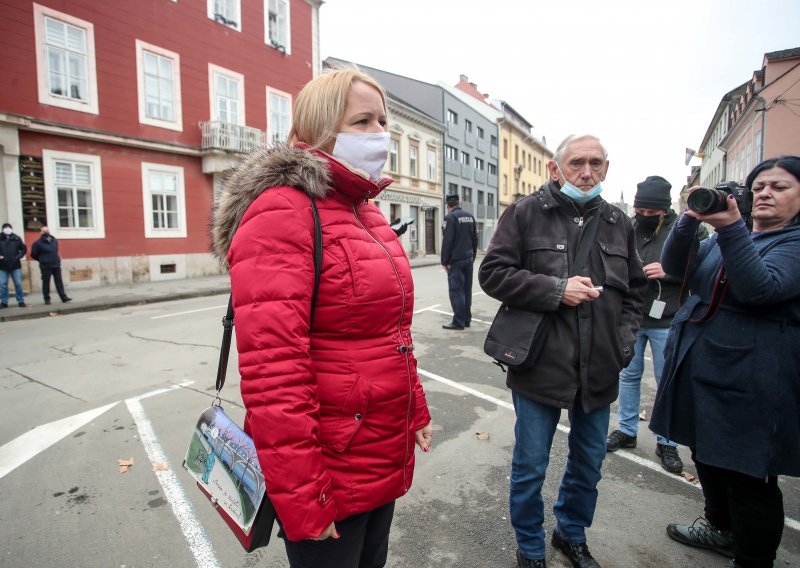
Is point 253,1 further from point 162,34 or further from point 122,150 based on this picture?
point 122,150

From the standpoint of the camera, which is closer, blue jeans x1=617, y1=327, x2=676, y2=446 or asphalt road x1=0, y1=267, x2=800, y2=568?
asphalt road x1=0, y1=267, x2=800, y2=568

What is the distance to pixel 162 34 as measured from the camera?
14820 mm

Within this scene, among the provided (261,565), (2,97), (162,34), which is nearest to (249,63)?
(162,34)

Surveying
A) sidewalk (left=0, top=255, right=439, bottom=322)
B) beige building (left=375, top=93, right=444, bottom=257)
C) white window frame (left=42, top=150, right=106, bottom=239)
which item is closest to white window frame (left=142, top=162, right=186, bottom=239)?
white window frame (left=42, top=150, right=106, bottom=239)

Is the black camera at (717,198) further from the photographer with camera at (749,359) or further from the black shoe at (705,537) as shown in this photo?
the black shoe at (705,537)

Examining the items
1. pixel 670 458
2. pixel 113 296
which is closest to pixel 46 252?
pixel 113 296

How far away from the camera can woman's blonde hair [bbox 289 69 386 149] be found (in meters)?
1.44

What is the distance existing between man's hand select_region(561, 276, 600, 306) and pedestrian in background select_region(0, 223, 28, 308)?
12.5 metres

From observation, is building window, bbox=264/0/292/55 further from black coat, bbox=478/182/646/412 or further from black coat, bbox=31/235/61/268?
black coat, bbox=478/182/646/412

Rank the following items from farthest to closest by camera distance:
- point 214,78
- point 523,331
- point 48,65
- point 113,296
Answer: point 214,78, point 48,65, point 113,296, point 523,331

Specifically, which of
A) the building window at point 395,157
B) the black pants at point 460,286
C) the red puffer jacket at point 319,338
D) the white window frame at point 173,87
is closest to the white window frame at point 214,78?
the white window frame at point 173,87

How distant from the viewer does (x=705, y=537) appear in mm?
2424

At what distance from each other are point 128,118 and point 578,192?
1587cm

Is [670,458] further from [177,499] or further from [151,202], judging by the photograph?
[151,202]
